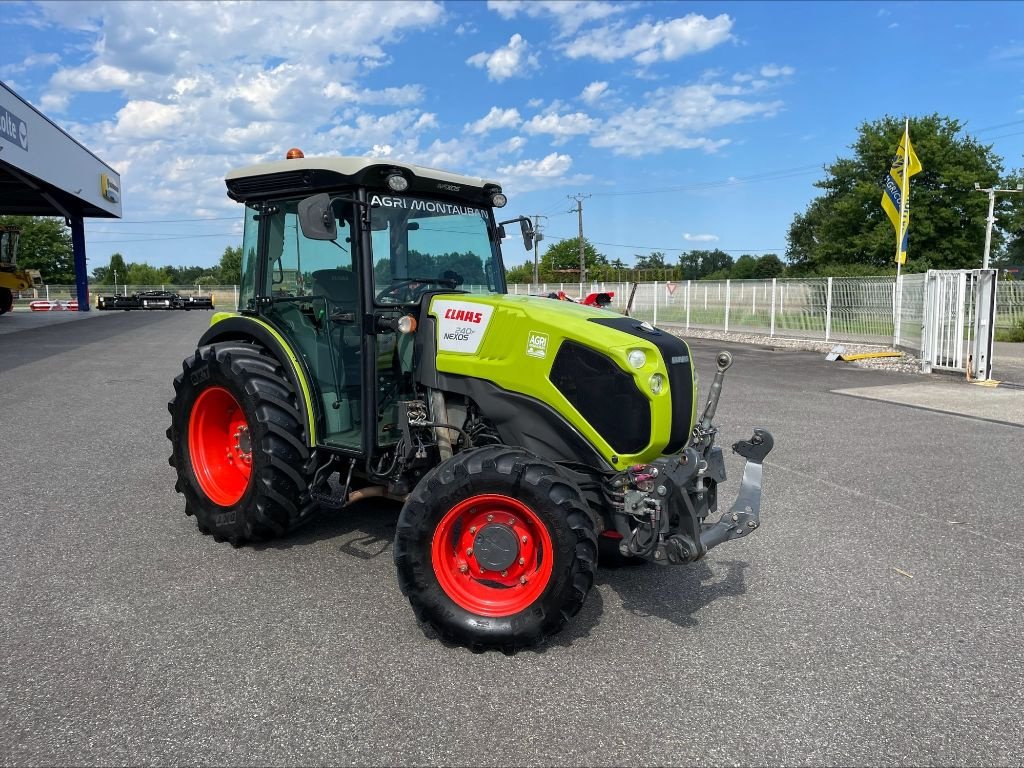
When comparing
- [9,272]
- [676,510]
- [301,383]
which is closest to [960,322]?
[676,510]

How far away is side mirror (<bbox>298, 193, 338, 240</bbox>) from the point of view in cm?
356

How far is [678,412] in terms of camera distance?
352 centimetres

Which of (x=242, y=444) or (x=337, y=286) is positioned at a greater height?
(x=337, y=286)

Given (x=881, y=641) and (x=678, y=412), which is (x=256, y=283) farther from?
(x=881, y=641)

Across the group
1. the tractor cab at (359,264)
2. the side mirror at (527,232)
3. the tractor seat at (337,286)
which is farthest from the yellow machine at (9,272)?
the side mirror at (527,232)

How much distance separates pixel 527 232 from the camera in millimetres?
4766

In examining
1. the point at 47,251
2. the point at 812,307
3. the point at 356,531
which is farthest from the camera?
the point at 47,251

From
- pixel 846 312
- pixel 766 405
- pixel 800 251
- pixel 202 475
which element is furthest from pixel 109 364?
pixel 800 251

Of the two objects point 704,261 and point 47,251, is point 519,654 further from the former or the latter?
point 704,261

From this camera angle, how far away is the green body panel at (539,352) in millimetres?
3400

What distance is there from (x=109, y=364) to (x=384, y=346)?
11.8 metres

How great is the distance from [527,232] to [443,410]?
4.97ft

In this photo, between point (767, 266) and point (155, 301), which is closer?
point (155, 301)

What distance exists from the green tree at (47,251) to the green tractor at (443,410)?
7609 centimetres
